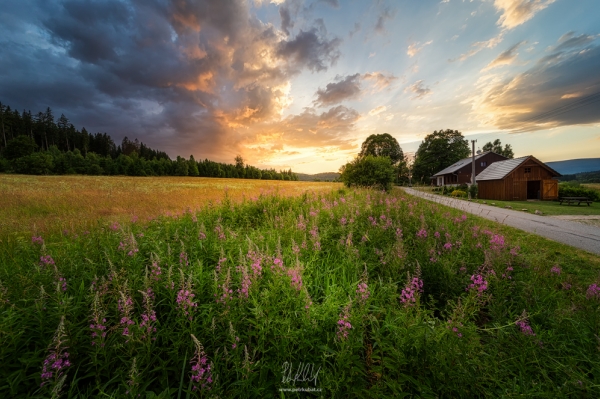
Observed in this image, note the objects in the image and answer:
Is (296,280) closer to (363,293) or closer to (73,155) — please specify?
(363,293)

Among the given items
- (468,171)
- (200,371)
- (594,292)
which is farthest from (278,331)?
(468,171)

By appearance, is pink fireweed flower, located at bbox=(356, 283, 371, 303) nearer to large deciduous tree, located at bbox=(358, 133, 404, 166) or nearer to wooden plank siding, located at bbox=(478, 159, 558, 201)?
wooden plank siding, located at bbox=(478, 159, 558, 201)

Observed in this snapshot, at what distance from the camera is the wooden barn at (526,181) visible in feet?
90.2

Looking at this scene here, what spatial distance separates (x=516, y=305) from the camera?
12.5 ft

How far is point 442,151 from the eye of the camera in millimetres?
58844

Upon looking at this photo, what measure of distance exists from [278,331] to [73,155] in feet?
287

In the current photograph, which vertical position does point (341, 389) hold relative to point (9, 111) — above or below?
below

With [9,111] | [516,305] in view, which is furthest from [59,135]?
[516,305]

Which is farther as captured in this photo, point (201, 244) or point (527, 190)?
point (527, 190)

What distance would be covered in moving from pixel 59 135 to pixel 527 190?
130 m

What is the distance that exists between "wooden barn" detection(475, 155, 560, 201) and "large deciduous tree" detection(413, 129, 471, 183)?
94.8 ft

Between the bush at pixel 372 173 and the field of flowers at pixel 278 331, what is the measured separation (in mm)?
13046

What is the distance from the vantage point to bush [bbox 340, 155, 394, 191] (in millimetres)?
17328

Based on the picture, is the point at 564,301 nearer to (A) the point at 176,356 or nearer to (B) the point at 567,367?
(B) the point at 567,367
